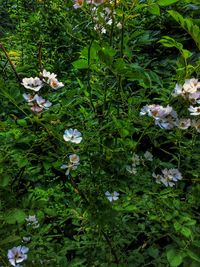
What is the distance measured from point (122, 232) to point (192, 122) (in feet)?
1.31

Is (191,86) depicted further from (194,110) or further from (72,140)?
(72,140)

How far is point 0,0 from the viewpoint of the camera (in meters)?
4.38

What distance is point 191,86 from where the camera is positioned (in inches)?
43.8

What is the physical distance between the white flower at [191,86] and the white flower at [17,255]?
573 mm

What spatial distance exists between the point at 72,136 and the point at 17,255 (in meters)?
0.33

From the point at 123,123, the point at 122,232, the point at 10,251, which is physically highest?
the point at 123,123

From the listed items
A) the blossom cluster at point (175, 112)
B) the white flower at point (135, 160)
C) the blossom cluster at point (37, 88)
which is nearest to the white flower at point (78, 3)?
the blossom cluster at point (37, 88)

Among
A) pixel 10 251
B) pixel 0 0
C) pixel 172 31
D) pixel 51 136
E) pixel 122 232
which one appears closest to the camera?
pixel 10 251

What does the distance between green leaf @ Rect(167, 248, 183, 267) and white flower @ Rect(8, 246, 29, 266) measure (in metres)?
0.36

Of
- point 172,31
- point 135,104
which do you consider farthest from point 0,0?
point 135,104

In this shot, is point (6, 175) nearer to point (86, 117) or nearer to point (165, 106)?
point (86, 117)

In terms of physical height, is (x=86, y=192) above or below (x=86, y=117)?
below

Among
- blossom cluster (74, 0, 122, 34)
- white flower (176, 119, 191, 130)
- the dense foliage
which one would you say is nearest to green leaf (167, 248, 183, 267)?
the dense foliage

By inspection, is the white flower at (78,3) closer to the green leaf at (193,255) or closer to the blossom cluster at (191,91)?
the blossom cluster at (191,91)
